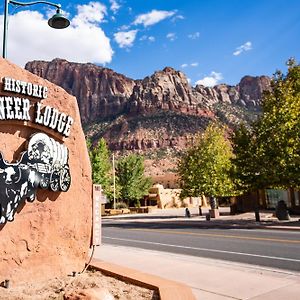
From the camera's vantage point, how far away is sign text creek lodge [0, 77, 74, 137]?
23.7 feet

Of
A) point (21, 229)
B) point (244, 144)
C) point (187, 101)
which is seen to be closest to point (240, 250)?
point (21, 229)

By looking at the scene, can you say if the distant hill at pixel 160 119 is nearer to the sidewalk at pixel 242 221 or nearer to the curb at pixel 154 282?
the sidewalk at pixel 242 221

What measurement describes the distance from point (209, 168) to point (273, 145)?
991 centimetres

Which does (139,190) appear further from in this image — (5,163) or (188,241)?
(5,163)

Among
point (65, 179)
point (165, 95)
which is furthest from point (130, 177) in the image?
point (165, 95)

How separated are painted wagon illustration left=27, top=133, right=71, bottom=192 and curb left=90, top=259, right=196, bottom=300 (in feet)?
6.89

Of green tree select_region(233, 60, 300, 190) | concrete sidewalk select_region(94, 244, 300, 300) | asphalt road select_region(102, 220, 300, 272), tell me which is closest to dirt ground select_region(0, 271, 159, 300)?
concrete sidewalk select_region(94, 244, 300, 300)

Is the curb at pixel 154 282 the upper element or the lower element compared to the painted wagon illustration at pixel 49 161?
lower

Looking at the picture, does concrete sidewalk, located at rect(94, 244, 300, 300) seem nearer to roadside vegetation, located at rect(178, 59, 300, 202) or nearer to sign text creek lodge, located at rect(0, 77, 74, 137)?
sign text creek lodge, located at rect(0, 77, 74, 137)

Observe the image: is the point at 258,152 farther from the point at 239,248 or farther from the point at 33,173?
the point at 33,173

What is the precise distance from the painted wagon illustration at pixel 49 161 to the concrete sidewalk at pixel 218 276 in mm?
3539

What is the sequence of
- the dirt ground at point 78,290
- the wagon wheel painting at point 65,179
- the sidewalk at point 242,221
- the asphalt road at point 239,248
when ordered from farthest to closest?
Result: the sidewalk at point 242,221, the asphalt road at point 239,248, the wagon wheel painting at point 65,179, the dirt ground at point 78,290

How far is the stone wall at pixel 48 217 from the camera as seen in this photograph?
7004 millimetres

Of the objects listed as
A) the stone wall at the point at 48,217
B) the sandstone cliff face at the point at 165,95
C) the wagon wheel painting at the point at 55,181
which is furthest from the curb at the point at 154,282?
the sandstone cliff face at the point at 165,95
